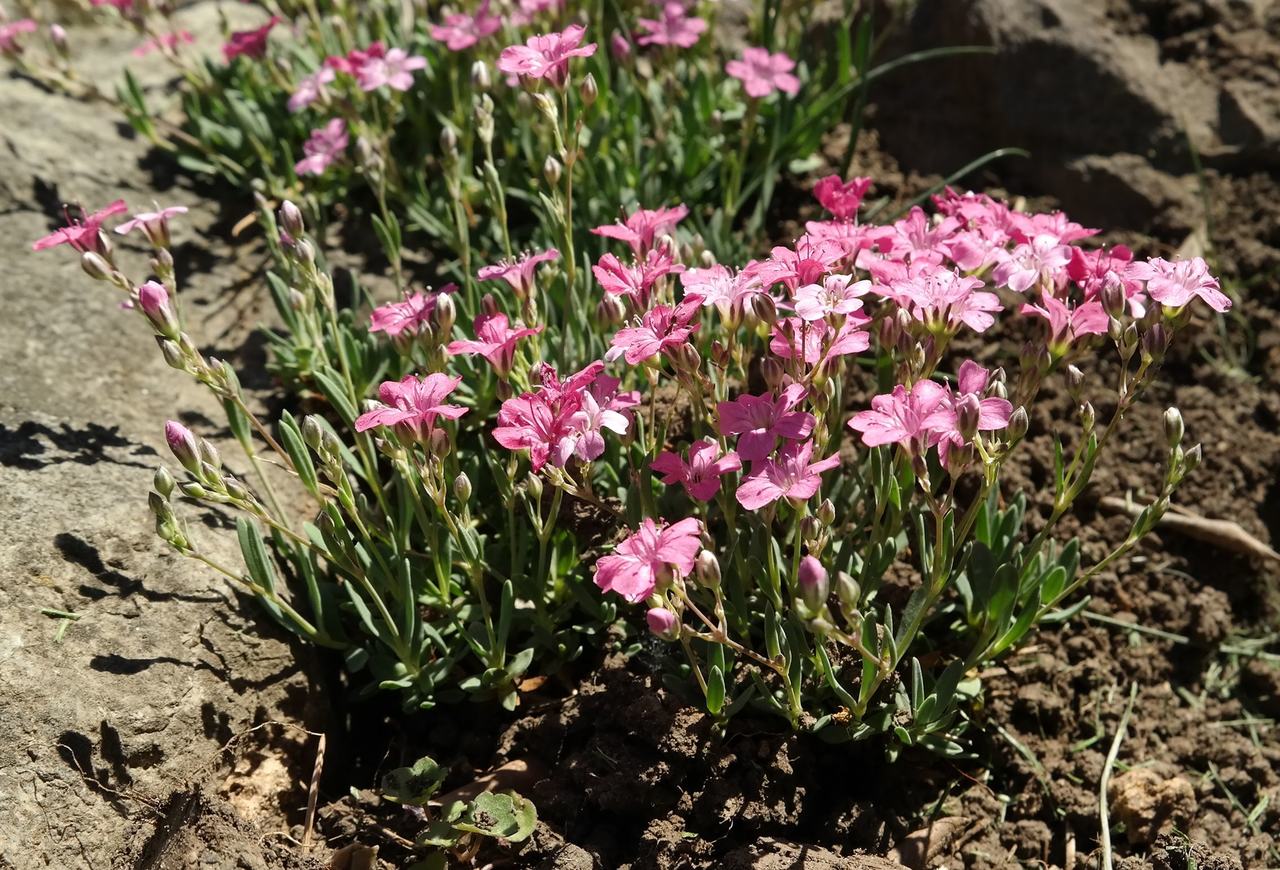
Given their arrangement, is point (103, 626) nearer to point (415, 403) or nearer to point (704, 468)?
point (415, 403)

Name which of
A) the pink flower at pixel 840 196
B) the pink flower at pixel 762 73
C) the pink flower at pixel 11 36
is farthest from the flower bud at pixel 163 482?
the pink flower at pixel 11 36

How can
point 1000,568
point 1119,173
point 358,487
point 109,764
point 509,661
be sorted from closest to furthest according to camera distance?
1. point 109,764
2. point 1000,568
3. point 509,661
4. point 358,487
5. point 1119,173

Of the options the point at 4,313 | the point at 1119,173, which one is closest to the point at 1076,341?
the point at 1119,173

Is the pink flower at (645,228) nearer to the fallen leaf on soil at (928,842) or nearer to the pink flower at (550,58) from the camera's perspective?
the pink flower at (550,58)

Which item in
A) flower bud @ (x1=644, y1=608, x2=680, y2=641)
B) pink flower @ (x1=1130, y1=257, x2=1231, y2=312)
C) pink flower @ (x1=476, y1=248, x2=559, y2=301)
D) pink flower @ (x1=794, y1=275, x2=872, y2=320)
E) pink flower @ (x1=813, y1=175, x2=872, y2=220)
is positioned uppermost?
pink flower @ (x1=794, y1=275, x2=872, y2=320)

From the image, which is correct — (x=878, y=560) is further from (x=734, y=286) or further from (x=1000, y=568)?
(x=734, y=286)

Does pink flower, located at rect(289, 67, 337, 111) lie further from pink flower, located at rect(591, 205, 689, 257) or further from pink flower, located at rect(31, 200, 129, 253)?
pink flower, located at rect(591, 205, 689, 257)

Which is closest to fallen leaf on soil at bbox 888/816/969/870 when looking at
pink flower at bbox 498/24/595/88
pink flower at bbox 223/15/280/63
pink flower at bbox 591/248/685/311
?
pink flower at bbox 591/248/685/311
